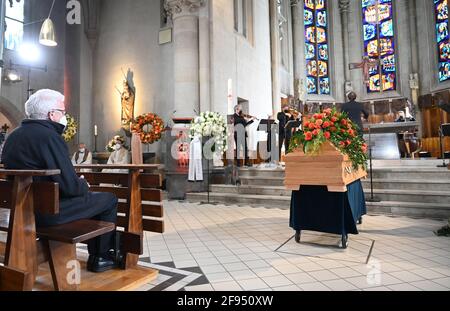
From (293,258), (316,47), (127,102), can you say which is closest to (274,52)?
(316,47)

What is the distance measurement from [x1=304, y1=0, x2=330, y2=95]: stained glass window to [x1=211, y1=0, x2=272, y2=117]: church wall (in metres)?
5.64

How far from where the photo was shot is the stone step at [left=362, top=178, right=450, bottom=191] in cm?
594

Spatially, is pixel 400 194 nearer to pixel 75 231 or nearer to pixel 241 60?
pixel 75 231

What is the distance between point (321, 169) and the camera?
354cm

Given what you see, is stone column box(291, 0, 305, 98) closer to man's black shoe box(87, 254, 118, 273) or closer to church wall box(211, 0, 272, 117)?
church wall box(211, 0, 272, 117)

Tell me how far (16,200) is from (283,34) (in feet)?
59.5

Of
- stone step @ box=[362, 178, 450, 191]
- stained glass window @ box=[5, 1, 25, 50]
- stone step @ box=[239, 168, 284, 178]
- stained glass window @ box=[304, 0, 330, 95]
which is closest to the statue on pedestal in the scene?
stained glass window @ box=[5, 1, 25, 50]

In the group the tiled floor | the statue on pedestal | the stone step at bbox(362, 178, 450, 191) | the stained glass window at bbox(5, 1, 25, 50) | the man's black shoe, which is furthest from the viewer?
the statue on pedestal

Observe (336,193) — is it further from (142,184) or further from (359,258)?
(142,184)
